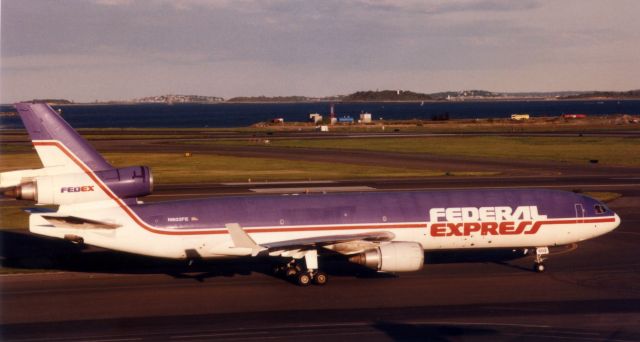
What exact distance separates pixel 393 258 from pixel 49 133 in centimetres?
1634

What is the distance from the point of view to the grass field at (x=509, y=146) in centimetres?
9650

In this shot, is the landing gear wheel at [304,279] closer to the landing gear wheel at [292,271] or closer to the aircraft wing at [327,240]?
the landing gear wheel at [292,271]

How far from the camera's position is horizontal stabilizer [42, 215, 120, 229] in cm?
3209

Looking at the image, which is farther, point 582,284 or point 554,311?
point 582,284

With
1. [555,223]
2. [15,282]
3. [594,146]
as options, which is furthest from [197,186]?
[594,146]

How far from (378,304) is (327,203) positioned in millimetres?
6783

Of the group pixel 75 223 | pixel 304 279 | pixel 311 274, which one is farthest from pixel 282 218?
pixel 75 223

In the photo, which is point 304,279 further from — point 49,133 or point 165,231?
point 49,133

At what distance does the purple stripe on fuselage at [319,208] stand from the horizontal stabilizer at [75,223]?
1582 millimetres

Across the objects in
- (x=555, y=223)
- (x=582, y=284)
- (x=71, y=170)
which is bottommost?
(x=582, y=284)

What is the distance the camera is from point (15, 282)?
3547 cm

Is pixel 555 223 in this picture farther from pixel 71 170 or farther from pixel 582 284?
pixel 71 170

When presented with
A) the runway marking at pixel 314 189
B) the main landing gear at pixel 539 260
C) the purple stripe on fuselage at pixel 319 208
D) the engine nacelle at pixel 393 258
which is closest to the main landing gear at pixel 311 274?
the purple stripe on fuselage at pixel 319 208

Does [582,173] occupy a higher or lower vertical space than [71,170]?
lower
